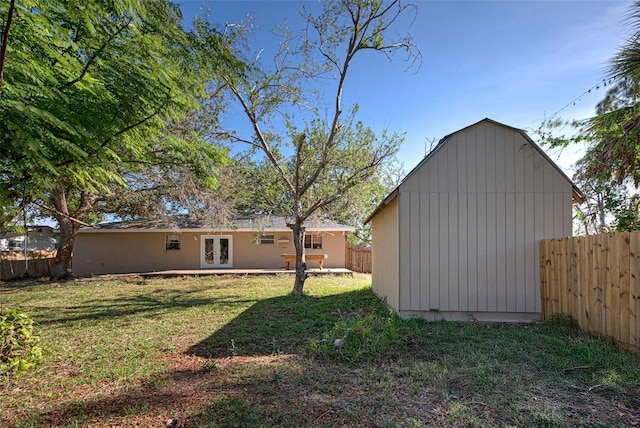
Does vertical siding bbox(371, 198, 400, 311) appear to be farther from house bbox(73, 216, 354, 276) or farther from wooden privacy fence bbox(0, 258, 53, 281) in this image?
wooden privacy fence bbox(0, 258, 53, 281)

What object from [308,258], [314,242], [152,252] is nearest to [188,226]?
[152,252]

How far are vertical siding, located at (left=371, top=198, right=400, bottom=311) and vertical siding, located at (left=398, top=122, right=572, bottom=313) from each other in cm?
42

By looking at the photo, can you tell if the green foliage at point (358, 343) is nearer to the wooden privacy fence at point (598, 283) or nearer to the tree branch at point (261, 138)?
the wooden privacy fence at point (598, 283)

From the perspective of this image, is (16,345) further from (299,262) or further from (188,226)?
(188,226)

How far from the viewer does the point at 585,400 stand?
3.17 metres

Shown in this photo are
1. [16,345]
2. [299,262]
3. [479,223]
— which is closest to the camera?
[16,345]

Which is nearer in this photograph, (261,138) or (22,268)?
(261,138)

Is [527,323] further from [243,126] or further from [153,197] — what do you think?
[153,197]

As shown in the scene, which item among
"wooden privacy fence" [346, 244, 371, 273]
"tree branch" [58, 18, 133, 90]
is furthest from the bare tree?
"wooden privacy fence" [346, 244, 371, 273]

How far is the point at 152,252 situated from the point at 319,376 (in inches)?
659

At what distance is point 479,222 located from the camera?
650cm

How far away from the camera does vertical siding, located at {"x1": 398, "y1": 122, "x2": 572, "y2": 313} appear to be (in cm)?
639

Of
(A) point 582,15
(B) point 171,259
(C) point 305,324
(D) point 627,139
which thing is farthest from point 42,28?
(B) point 171,259

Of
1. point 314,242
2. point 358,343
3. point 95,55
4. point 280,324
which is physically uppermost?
point 95,55
